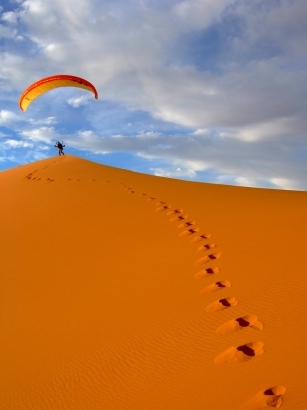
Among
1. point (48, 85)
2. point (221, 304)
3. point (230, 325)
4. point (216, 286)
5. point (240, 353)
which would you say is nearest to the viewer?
point (240, 353)

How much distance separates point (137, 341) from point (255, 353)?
3.49 ft

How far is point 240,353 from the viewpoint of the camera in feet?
8.93

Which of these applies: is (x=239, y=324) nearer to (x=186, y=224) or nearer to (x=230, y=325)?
(x=230, y=325)

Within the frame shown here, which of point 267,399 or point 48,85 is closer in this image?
point 267,399

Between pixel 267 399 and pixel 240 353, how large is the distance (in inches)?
20.9

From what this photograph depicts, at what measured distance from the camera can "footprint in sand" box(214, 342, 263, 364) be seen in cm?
267

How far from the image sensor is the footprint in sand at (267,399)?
2150mm

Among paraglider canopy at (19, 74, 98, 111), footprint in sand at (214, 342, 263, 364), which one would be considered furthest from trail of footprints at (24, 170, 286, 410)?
paraglider canopy at (19, 74, 98, 111)

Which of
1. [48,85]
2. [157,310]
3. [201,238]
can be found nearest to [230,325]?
[157,310]

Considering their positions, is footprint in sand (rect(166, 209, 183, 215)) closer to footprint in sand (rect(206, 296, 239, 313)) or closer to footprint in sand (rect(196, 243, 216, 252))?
footprint in sand (rect(196, 243, 216, 252))

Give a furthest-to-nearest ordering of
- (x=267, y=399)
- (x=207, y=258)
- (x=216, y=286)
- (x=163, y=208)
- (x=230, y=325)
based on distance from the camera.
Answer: (x=163, y=208) → (x=207, y=258) → (x=216, y=286) → (x=230, y=325) → (x=267, y=399)

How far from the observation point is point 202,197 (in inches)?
360

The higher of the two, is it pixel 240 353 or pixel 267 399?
pixel 240 353

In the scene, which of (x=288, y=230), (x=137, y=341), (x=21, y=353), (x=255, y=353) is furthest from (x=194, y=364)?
(x=288, y=230)
